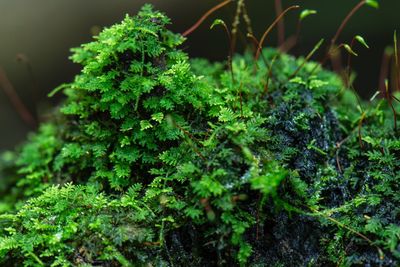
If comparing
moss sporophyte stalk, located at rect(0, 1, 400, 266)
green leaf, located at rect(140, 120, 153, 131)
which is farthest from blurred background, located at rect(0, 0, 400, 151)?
green leaf, located at rect(140, 120, 153, 131)

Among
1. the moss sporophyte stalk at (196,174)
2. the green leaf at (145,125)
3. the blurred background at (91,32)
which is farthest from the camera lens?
the blurred background at (91,32)

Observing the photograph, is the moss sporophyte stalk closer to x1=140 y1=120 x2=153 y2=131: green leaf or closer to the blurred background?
x1=140 y1=120 x2=153 y2=131: green leaf

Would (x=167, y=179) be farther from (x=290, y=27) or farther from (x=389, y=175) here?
(x=290, y=27)

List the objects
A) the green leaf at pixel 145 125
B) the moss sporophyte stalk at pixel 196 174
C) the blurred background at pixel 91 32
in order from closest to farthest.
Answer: the moss sporophyte stalk at pixel 196 174 < the green leaf at pixel 145 125 < the blurred background at pixel 91 32

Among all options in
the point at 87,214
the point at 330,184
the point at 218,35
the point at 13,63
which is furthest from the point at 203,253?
the point at 13,63

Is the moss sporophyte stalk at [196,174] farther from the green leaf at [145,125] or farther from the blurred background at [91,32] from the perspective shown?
the blurred background at [91,32]

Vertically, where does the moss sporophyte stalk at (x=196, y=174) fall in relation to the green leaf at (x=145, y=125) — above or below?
below

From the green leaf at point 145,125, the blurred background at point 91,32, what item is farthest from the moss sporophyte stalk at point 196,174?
the blurred background at point 91,32
